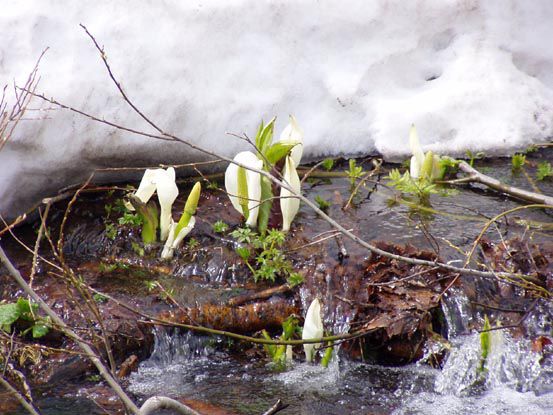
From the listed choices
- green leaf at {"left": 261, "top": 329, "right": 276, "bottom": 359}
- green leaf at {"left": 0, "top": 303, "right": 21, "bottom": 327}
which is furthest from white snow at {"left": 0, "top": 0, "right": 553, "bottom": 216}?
green leaf at {"left": 261, "top": 329, "right": 276, "bottom": 359}

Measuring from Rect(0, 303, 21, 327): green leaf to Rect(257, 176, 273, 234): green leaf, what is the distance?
1.44 m

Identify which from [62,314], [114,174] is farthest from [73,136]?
[62,314]

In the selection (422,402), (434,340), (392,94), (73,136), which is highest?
(392,94)

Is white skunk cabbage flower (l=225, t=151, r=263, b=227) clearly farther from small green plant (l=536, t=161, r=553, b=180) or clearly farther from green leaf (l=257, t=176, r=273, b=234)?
small green plant (l=536, t=161, r=553, b=180)

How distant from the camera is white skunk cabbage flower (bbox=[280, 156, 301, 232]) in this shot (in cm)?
432

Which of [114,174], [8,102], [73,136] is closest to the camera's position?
[8,102]

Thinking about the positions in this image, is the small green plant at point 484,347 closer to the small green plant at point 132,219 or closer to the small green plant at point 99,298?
the small green plant at point 99,298

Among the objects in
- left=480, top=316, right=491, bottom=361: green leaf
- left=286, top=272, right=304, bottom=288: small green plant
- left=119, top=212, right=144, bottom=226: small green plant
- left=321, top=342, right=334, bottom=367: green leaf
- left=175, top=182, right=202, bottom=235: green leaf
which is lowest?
left=321, top=342, right=334, bottom=367: green leaf

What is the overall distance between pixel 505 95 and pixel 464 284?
2506 millimetres

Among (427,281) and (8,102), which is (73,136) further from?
(427,281)

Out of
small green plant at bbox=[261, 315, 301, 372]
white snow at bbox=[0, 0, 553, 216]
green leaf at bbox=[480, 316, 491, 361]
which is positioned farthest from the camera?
white snow at bbox=[0, 0, 553, 216]

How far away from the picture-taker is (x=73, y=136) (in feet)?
15.9

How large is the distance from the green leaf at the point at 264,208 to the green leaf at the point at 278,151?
177 millimetres

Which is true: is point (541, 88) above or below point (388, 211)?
above
